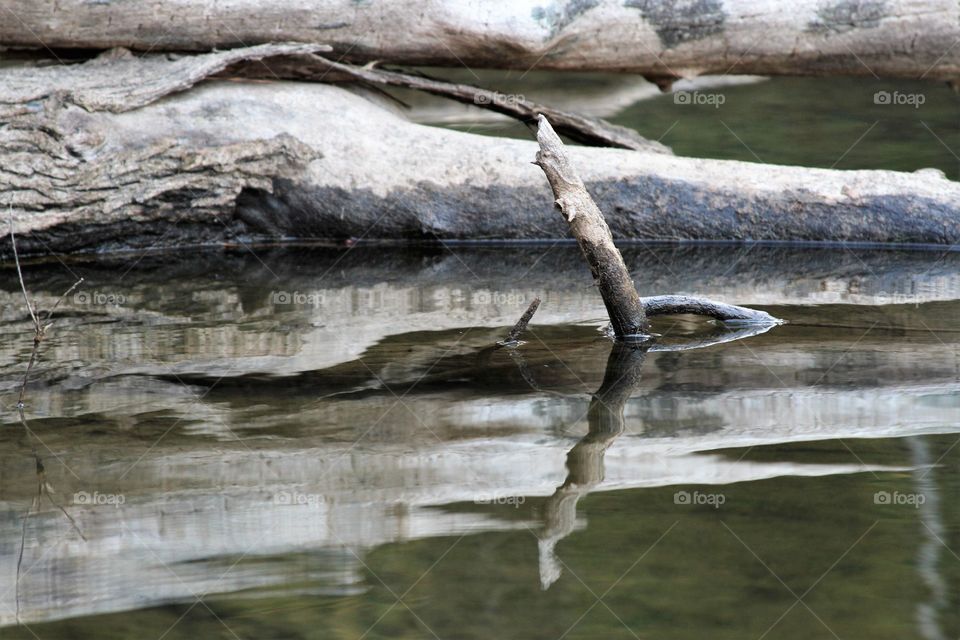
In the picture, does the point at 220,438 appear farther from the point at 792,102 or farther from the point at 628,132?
the point at 792,102

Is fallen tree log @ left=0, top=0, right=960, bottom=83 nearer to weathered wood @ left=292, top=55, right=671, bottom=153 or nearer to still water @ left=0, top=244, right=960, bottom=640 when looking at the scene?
weathered wood @ left=292, top=55, right=671, bottom=153

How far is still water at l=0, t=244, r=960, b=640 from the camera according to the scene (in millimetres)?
2488

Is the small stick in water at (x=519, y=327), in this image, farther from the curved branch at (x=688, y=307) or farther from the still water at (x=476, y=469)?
the curved branch at (x=688, y=307)

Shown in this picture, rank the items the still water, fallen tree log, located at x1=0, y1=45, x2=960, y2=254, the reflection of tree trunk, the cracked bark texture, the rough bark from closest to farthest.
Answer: the still water, the reflection of tree trunk, the rough bark, the cracked bark texture, fallen tree log, located at x1=0, y1=45, x2=960, y2=254

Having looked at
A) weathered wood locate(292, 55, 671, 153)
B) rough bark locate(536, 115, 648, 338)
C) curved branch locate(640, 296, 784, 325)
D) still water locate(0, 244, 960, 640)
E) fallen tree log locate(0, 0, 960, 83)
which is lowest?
still water locate(0, 244, 960, 640)

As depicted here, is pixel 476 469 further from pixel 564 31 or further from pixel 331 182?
pixel 564 31

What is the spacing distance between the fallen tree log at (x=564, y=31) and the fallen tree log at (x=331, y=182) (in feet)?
0.77

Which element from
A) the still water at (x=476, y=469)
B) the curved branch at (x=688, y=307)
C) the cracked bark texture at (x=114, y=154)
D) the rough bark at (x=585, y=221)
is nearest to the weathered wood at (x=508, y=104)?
the cracked bark texture at (x=114, y=154)

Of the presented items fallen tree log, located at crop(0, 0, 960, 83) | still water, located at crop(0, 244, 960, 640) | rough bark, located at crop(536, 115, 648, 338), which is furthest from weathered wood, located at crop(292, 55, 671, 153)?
rough bark, located at crop(536, 115, 648, 338)

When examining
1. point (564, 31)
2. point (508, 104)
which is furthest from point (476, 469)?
point (564, 31)

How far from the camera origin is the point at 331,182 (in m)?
6.58

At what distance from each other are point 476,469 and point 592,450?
1.18 feet

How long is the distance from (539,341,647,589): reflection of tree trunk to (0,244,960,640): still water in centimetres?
1

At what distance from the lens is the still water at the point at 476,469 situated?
2.49 meters
